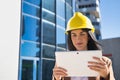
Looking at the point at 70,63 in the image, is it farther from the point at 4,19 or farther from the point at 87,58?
the point at 4,19

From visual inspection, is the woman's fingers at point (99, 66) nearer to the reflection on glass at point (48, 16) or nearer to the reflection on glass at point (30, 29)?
the reflection on glass at point (30, 29)

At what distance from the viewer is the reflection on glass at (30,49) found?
A: 10.3 m

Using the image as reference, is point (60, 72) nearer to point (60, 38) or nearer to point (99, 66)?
point (99, 66)

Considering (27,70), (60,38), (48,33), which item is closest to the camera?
(27,70)

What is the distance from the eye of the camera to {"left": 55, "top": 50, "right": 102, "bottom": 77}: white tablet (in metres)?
1.49

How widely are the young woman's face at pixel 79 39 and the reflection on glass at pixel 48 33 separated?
33.1ft

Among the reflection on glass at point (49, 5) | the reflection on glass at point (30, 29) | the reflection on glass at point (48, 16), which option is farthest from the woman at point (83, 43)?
the reflection on glass at point (49, 5)

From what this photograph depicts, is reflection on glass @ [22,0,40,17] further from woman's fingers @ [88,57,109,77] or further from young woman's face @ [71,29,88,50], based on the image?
woman's fingers @ [88,57,109,77]

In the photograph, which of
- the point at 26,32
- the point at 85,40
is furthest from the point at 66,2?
the point at 85,40

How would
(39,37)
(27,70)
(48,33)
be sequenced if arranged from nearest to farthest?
(27,70) → (39,37) → (48,33)

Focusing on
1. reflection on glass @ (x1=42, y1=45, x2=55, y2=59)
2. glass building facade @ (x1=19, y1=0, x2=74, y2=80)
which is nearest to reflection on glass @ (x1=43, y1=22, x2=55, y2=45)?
glass building facade @ (x1=19, y1=0, x2=74, y2=80)

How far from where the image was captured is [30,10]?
11.0 m

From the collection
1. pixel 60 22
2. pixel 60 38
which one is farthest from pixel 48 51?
pixel 60 22

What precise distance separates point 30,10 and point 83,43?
9492 millimetres
